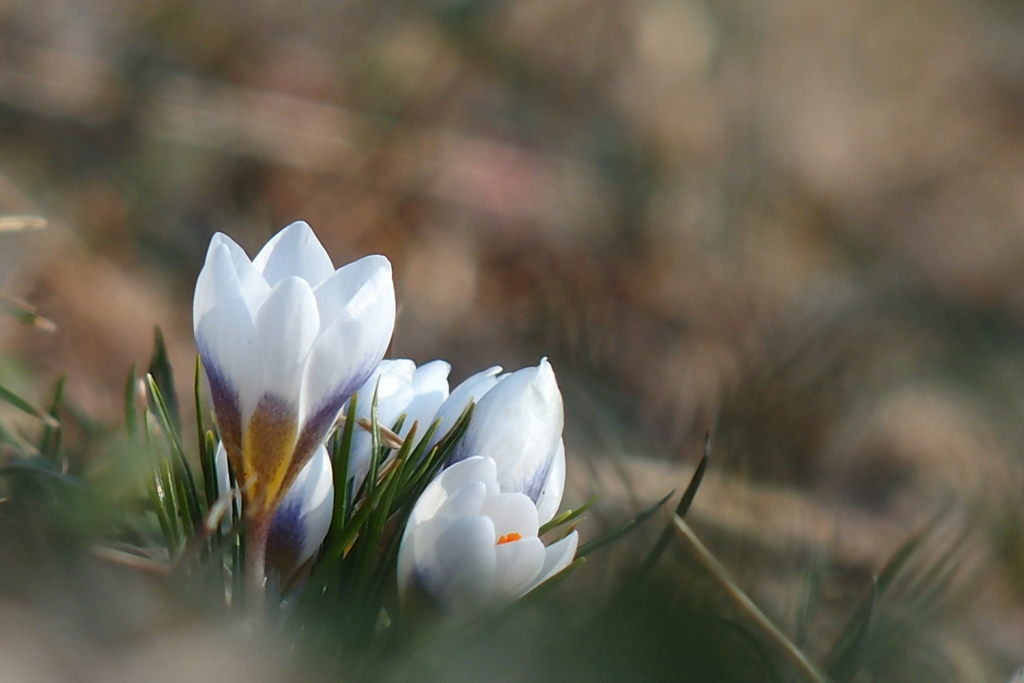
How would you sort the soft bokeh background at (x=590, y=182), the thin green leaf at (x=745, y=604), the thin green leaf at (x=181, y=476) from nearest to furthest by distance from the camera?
the thin green leaf at (x=745, y=604), the thin green leaf at (x=181, y=476), the soft bokeh background at (x=590, y=182)

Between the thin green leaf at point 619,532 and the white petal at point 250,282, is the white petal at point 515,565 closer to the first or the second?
the thin green leaf at point 619,532

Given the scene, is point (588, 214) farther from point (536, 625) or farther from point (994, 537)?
point (536, 625)

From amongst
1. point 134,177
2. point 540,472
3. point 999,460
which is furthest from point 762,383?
point 134,177

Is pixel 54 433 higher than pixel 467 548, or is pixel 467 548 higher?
pixel 467 548

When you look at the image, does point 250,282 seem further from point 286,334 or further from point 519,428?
point 519,428

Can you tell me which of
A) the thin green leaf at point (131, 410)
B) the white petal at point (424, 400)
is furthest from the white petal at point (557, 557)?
the thin green leaf at point (131, 410)

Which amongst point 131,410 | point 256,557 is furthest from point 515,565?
point 131,410

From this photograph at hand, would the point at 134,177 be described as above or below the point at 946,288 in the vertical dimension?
below
